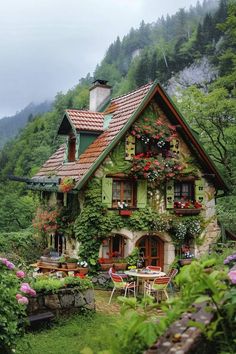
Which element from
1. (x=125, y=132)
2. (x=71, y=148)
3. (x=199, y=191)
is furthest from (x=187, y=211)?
(x=71, y=148)

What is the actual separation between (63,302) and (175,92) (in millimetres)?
59558

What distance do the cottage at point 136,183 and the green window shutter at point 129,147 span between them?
0.11 feet

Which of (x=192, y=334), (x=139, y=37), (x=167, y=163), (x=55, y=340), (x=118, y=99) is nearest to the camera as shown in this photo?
(x=192, y=334)

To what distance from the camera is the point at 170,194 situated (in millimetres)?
14531

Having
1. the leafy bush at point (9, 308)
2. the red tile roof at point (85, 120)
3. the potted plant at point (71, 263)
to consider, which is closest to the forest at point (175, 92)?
the red tile roof at point (85, 120)

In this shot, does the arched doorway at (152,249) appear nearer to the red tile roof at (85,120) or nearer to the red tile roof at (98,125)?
the red tile roof at (98,125)

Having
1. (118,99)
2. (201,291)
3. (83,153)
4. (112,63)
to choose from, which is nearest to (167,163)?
(83,153)

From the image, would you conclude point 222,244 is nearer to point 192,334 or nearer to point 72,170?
point 72,170

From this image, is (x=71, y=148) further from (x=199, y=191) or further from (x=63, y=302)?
(x=63, y=302)

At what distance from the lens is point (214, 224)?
51.3 feet

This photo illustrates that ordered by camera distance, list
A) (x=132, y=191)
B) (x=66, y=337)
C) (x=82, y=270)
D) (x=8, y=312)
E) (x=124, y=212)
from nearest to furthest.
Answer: (x=8, y=312)
(x=66, y=337)
(x=82, y=270)
(x=124, y=212)
(x=132, y=191)

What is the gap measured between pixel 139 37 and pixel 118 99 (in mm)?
122253

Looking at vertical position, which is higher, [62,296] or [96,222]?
[96,222]

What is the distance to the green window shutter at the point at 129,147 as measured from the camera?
13.8 m
